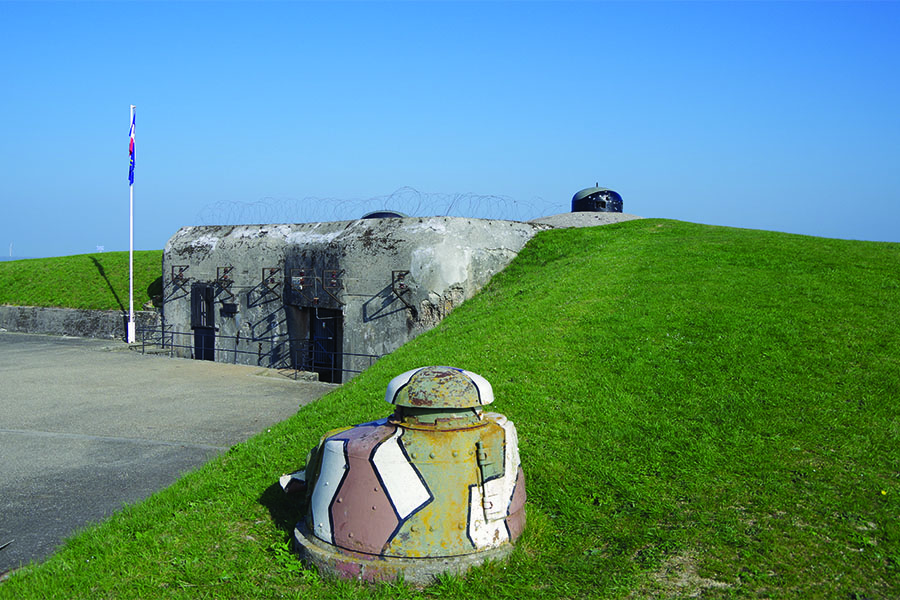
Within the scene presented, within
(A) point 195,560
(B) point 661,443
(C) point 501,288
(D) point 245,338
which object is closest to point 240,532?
(A) point 195,560

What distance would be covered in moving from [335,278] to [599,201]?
1188 cm

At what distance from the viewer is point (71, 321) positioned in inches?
898

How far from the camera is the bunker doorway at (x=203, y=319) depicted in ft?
59.0

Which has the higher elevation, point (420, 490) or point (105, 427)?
Answer: point (420, 490)

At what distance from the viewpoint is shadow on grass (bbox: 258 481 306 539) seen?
209 inches

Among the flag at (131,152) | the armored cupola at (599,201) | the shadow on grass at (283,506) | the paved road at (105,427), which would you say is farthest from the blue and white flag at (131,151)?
the shadow on grass at (283,506)

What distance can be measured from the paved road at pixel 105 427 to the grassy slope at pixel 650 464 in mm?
708

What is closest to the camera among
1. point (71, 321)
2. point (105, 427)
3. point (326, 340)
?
point (105, 427)

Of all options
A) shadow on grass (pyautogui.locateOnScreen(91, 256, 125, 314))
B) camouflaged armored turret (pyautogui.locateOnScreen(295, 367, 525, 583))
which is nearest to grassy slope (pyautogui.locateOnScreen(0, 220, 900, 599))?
camouflaged armored turret (pyautogui.locateOnScreen(295, 367, 525, 583))

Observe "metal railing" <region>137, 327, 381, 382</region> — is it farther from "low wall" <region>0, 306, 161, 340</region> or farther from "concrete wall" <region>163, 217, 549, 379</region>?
"low wall" <region>0, 306, 161, 340</region>

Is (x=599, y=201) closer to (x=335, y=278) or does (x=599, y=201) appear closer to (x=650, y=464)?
(x=335, y=278)

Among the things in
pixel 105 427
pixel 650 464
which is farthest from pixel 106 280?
pixel 650 464

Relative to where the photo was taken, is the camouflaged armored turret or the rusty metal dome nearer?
the camouflaged armored turret

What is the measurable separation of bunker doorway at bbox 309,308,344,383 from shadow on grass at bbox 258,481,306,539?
940 centimetres
